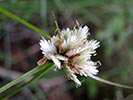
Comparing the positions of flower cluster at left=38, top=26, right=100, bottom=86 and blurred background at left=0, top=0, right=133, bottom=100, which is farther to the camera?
blurred background at left=0, top=0, right=133, bottom=100

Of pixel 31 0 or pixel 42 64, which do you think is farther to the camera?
pixel 31 0

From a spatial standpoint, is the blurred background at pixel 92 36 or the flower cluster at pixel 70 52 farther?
the blurred background at pixel 92 36

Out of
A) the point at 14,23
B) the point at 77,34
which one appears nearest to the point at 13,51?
the point at 14,23

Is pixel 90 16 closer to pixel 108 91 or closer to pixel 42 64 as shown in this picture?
pixel 108 91
